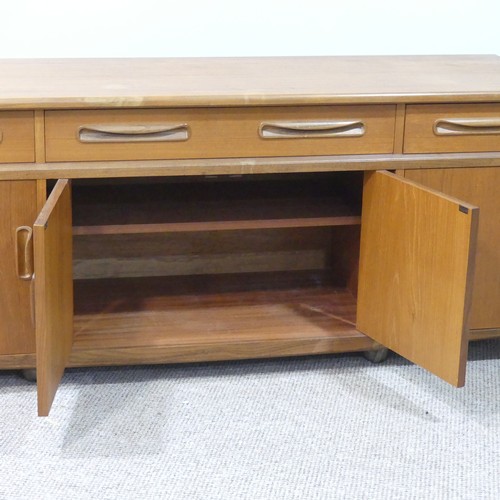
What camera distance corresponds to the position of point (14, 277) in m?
1.78

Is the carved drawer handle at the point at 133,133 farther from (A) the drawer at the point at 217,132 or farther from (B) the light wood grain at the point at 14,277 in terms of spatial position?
(B) the light wood grain at the point at 14,277

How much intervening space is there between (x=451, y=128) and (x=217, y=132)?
0.42 meters

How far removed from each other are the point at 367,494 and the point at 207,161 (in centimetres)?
61

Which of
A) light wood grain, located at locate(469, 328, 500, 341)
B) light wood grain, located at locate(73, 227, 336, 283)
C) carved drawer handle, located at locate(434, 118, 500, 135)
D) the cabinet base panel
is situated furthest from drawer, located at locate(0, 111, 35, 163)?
light wood grain, located at locate(469, 328, 500, 341)

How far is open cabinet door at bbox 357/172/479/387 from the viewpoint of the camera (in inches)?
66.1

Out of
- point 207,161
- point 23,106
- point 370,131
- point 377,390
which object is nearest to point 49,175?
point 23,106

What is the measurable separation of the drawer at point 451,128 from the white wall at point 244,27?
60 cm

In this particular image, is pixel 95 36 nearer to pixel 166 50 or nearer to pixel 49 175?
pixel 166 50

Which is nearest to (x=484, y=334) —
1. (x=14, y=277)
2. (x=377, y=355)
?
(x=377, y=355)

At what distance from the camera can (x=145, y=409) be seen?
183cm

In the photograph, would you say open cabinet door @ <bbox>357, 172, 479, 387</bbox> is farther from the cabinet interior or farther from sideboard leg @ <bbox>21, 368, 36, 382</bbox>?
sideboard leg @ <bbox>21, 368, 36, 382</bbox>

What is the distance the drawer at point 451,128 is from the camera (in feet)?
5.96

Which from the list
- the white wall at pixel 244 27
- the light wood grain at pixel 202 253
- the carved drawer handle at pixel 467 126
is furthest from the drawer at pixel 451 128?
the white wall at pixel 244 27

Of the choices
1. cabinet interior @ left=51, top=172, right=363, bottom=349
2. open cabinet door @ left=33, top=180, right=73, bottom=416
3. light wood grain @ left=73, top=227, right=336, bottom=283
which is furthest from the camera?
light wood grain @ left=73, top=227, right=336, bottom=283
